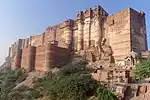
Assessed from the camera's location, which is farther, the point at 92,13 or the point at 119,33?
the point at 92,13

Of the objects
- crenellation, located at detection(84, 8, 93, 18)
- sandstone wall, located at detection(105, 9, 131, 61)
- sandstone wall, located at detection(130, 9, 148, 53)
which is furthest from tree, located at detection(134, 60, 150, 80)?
crenellation, located at detection(84, 8, 93, 18)

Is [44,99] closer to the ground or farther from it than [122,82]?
closer to the ground

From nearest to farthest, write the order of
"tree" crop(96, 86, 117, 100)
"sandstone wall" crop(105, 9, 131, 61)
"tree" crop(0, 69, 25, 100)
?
1. "tree" crop(96, 86, 117, 100)
2. "tree" crop(0, 69, 25, 100)
3. "sandstone wall" crop(105, 9, 131, 61)

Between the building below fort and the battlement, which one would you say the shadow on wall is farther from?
the battlement

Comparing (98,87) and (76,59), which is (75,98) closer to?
(98,87)

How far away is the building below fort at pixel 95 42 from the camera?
3161 cm

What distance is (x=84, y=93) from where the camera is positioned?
20.7 metres

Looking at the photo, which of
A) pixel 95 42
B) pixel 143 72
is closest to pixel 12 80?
pixel 95 42

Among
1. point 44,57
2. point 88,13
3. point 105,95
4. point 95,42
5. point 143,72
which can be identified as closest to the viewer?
point 105,95

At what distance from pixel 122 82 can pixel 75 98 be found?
441 cm

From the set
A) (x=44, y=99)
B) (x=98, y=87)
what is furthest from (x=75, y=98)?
(x=44, y=99)

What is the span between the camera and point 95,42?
35.3 m

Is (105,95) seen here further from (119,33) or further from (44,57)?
(44,57)

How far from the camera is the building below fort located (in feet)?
104
